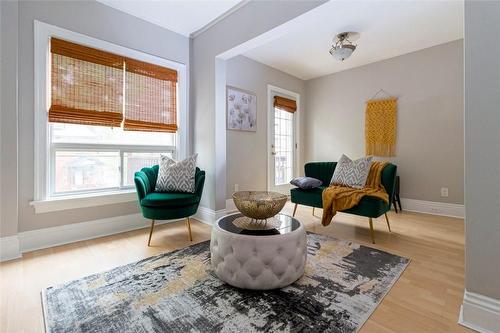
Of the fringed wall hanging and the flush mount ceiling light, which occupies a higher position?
the flush mount ceiling light

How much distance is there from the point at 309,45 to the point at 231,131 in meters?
1.72

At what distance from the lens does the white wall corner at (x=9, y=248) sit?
6.64 feet

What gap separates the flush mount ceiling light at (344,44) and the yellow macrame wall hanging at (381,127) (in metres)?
1.31

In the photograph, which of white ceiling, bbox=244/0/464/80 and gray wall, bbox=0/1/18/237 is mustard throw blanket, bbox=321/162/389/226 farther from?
gray wall, bbox=0/1/18/237

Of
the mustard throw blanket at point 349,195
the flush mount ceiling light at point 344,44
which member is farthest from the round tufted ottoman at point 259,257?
the flush mount ceiling light at point 344,44

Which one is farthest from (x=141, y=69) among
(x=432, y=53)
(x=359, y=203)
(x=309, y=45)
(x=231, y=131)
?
(x=432, y=53)

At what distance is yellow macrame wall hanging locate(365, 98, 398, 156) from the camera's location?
389cm

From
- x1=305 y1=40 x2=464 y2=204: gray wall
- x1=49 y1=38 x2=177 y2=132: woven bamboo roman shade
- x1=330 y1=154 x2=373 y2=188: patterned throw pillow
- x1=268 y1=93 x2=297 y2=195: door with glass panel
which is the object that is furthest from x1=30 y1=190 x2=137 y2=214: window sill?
x1=305 y1=40 x2=464 y2=204: gray wall

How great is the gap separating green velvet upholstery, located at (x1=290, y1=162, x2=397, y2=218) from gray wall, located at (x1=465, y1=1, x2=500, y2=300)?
3.79 ft

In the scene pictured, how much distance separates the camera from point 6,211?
205 cm

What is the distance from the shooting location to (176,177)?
270cm

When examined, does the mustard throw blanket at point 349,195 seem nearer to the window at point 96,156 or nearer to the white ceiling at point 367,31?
the white ceiling at point 367,31

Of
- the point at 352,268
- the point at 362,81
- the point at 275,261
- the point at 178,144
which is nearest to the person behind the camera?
the point at 275,261

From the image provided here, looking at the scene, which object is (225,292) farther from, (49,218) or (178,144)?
(178,144)
